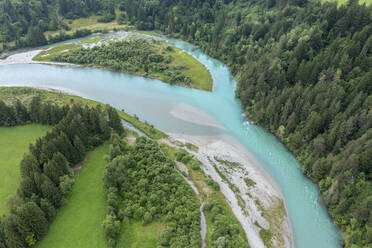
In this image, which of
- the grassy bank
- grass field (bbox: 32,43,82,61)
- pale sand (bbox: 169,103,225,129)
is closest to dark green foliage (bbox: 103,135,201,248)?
the grassy bank

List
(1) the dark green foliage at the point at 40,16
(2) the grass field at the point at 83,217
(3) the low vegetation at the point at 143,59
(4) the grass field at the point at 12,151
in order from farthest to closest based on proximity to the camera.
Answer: (1) the dark green foliage at the point at 40,16
(3) the low vegetation at the point at 143,59
(4) the grass field at the point at 12,151
(2) the grass field at the point at 83,217

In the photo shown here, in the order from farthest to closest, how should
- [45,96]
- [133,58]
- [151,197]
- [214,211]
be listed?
[133,58] → [45,96] → [151,197] → [214,211]

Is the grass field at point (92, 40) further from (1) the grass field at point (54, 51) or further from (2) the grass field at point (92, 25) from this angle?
(2) the grass field at point (92, 25)

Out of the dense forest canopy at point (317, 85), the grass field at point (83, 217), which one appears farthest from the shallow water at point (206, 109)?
the grass field at point (83, 217)

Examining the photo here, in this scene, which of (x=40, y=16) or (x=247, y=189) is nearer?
(x=247, y=189)

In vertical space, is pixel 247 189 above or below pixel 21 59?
above

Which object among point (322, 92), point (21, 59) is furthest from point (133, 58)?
point (322, 92)

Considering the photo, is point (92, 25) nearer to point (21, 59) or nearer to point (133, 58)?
point (21, 59)
